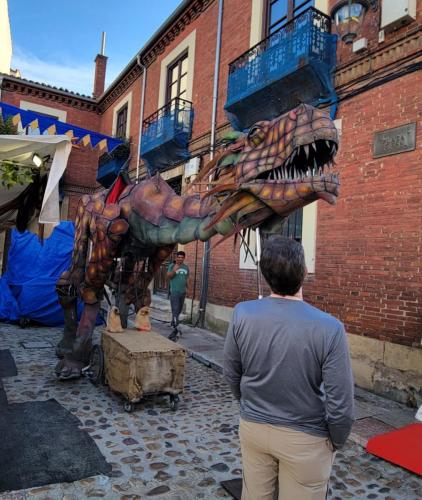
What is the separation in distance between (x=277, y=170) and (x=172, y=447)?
2.63 metres

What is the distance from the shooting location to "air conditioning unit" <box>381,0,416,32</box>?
224 inches

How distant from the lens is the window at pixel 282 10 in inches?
330

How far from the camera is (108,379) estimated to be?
16.0 ft

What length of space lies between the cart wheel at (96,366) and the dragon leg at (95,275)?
6.1 inches

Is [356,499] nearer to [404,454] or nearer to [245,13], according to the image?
[404,454]

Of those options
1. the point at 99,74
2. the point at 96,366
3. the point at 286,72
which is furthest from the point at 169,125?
the point at 99,74

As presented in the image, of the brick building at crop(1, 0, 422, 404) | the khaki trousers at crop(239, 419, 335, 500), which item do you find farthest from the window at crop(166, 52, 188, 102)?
the khaki trousers at crop(239, 419, 335, 500)

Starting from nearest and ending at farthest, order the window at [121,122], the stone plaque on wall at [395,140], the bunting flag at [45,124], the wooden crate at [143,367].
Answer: the wooden crate at [143,367] → the stone plaque on wall at [395,140] → the bunting flag at [45,124] → the window at [121,122]

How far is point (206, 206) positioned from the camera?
4.24 m

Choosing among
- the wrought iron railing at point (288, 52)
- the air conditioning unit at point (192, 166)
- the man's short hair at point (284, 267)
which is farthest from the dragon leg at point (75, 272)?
the air conditioning unit at point (192, 166)

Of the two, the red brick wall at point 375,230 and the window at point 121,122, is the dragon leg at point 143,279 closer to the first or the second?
the red brick wall at point 375,230

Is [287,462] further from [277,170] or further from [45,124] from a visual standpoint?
[45,124]

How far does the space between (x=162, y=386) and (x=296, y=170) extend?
278cm

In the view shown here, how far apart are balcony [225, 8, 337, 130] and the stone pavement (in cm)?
520
